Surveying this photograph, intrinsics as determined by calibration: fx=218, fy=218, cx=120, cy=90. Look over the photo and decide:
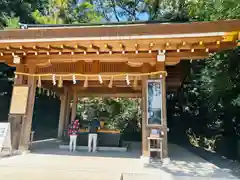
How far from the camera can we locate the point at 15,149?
213 inches

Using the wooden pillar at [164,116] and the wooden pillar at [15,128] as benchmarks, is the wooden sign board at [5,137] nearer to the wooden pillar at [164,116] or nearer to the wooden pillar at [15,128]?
the wooden pillar at [15,128]

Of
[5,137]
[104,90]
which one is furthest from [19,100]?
[104,90]

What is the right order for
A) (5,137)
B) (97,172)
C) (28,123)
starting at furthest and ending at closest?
(28,123) → (5,137) → (97,172)

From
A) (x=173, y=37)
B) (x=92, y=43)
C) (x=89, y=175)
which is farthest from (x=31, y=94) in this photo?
(x=173, y=37)

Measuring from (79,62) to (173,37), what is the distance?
262 cm

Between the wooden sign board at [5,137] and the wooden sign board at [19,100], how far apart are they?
1.58 feet

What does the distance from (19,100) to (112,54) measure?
2.64m

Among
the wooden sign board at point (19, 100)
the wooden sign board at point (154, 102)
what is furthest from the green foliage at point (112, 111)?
the wooden sign board at point (154, 102)

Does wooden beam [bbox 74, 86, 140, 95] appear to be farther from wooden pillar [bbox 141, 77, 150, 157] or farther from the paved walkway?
the paved walkway

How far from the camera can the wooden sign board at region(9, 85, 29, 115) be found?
5.50 metres

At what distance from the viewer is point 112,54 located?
5.52 metres

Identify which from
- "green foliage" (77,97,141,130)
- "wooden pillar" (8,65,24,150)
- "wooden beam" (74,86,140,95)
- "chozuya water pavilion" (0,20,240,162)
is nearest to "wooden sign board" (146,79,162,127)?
"chozuya water pavilion" (0,20,240,162)

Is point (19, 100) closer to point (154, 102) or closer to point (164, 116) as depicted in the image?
point (154, 102)

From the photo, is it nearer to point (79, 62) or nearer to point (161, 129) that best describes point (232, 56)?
point (161, 129)
